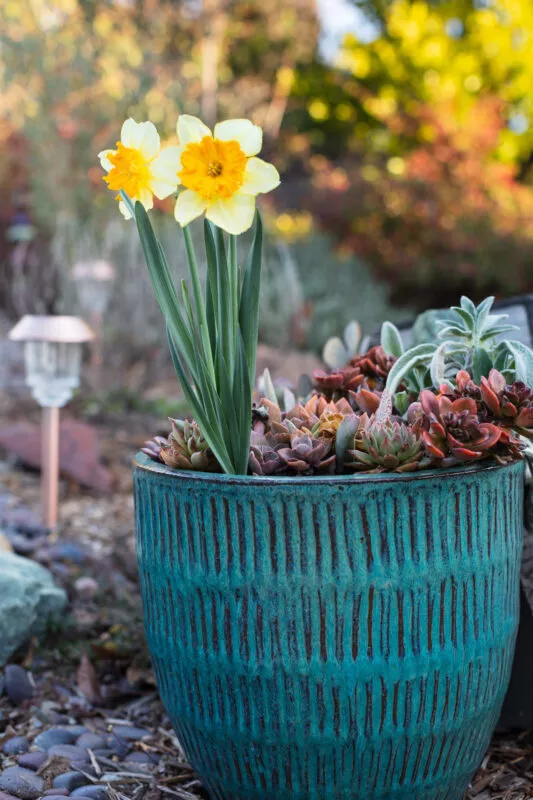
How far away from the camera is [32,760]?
163cm

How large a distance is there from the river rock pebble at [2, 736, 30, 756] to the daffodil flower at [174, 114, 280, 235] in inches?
44.4

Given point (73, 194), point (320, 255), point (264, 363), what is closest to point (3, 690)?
point (264, 363)

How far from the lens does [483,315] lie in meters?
1.57

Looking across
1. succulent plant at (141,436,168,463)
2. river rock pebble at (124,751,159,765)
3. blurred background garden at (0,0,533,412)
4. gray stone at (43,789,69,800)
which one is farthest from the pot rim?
blurred background garden at (0,0,533,412)

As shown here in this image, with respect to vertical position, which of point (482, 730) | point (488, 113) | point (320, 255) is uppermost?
point (488, 113)

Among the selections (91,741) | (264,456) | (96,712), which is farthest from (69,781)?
(264,456)

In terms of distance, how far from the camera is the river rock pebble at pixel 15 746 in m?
1.71

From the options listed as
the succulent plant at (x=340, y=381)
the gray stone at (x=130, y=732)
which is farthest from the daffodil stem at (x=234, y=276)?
the gray stone at (x=130, y=732)

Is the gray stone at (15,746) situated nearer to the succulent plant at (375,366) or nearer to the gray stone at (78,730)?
the gray stone at (78,730)

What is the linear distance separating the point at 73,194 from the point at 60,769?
6.49m

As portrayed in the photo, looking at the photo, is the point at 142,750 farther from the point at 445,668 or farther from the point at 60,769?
the point at 445,668

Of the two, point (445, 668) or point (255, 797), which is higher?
point (445, 668)

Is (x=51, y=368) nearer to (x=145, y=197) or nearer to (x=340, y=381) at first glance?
(x=340, y=381)

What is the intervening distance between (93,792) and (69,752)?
174 millimetres
